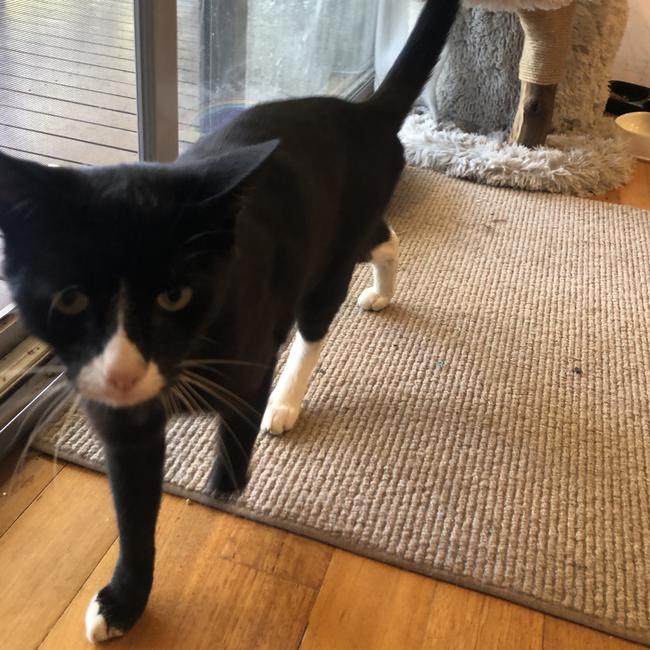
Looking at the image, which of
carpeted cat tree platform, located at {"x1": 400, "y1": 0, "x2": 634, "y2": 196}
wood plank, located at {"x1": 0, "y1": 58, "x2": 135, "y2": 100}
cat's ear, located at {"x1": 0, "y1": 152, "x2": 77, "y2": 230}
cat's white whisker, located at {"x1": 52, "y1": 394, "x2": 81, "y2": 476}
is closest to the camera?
cat's ear, located at {"x1": 0, "y1": 152, "x2": 77, "y2": 230}

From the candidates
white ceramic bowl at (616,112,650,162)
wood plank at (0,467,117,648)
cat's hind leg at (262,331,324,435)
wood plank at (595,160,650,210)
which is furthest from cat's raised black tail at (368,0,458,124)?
white ceramic bowl at (616,112,650,162)

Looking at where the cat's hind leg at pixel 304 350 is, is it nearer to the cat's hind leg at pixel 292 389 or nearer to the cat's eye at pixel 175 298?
the cat's hind leg at pixel 292 389

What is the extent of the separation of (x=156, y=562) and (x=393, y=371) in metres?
0.57

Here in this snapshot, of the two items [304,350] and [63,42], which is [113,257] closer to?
[304,350]

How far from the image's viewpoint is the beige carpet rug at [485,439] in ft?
3.38

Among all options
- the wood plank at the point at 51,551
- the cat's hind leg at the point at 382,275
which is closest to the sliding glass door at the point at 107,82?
the wood plank at the point at 51,551

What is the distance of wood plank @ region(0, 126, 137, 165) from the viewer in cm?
142

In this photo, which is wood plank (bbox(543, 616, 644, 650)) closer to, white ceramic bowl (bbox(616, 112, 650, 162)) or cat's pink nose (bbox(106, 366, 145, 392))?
cat's pink nose (bbox(106, 366, 145, 392))

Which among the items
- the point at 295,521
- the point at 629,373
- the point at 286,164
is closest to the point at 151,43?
the point at 286,164

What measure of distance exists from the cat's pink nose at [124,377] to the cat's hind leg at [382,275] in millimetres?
826

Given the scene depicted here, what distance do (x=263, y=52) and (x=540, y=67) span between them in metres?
0.77

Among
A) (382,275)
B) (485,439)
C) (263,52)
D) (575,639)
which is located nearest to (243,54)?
(263,52)

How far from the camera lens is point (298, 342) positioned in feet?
4.09

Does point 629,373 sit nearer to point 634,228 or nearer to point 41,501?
point 634,228
